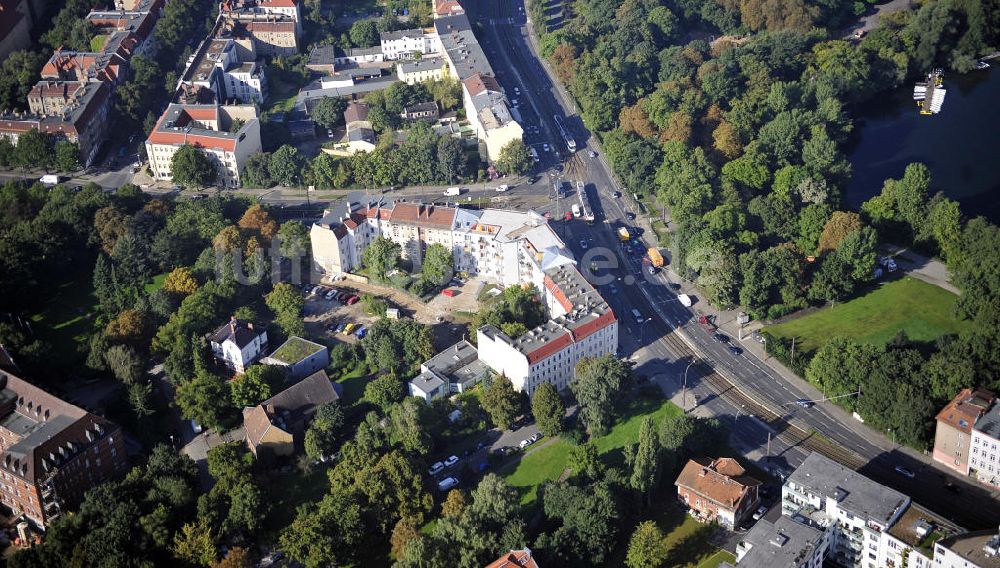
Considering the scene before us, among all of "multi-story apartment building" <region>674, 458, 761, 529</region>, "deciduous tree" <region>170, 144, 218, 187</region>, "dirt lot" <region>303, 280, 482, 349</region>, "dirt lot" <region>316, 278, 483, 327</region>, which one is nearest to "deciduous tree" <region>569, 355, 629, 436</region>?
"multi-story apartment building" <region>674, 458, 761, 529</region>

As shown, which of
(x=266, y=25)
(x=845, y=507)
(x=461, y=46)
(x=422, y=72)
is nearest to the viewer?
(x=845, y=507)

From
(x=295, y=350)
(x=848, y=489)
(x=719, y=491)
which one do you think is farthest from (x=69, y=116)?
(x=848, y=489)

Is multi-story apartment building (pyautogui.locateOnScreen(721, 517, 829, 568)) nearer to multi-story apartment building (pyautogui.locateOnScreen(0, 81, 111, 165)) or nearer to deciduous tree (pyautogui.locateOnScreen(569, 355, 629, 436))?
deciduous tree (pyautogui.locateOnScreen(569, 355, 629, 436))

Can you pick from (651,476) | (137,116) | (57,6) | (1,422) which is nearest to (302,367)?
(1,422)

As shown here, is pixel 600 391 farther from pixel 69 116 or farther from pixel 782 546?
pixel 69 116

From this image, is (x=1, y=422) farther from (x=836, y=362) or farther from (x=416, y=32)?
(x=416, y=32)

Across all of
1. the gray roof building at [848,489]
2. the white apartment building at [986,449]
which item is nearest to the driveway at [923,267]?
the white apartment building at [986,449]
